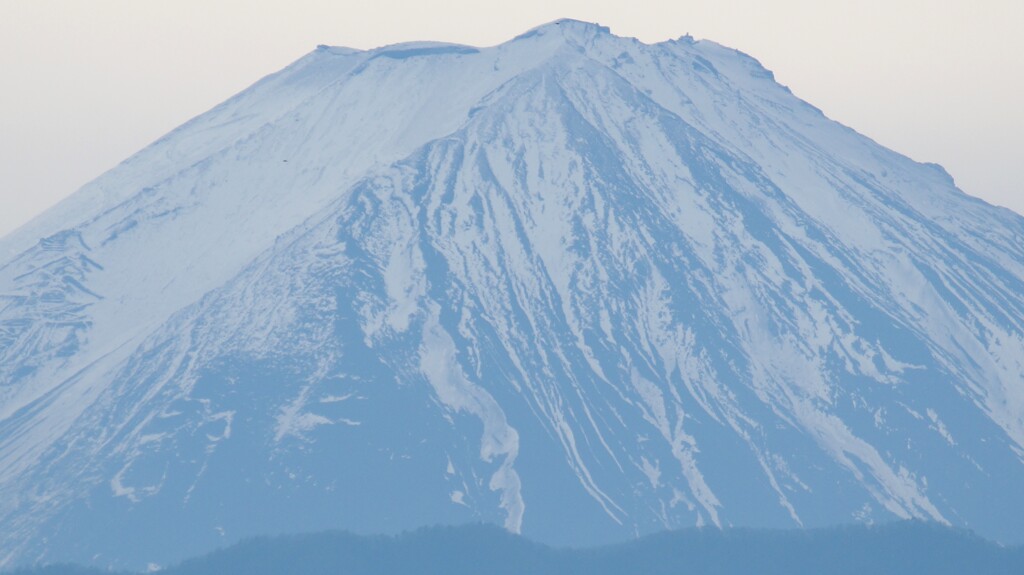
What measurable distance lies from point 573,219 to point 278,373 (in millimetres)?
17806

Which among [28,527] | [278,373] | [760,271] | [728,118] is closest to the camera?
[28,527]

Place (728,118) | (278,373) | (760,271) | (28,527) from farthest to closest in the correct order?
(728,118), (760,271), (278,373), (28,527)

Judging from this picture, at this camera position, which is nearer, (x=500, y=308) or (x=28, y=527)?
(x=28, y=527)

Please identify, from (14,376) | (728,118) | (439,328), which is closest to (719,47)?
(728,118)

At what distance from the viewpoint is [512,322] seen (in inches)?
5295

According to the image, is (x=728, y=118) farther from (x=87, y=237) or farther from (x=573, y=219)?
(x=87, y=237)

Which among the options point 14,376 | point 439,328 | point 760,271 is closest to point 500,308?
point 439,328

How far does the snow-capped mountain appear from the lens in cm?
12450

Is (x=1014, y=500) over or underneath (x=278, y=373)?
underneath

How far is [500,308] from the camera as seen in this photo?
135000mm

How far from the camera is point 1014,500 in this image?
129625 millimetres

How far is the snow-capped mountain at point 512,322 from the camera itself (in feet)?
408

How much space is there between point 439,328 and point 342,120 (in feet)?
60.1

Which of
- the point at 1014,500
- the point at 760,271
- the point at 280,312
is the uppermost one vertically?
the point at 280,312
